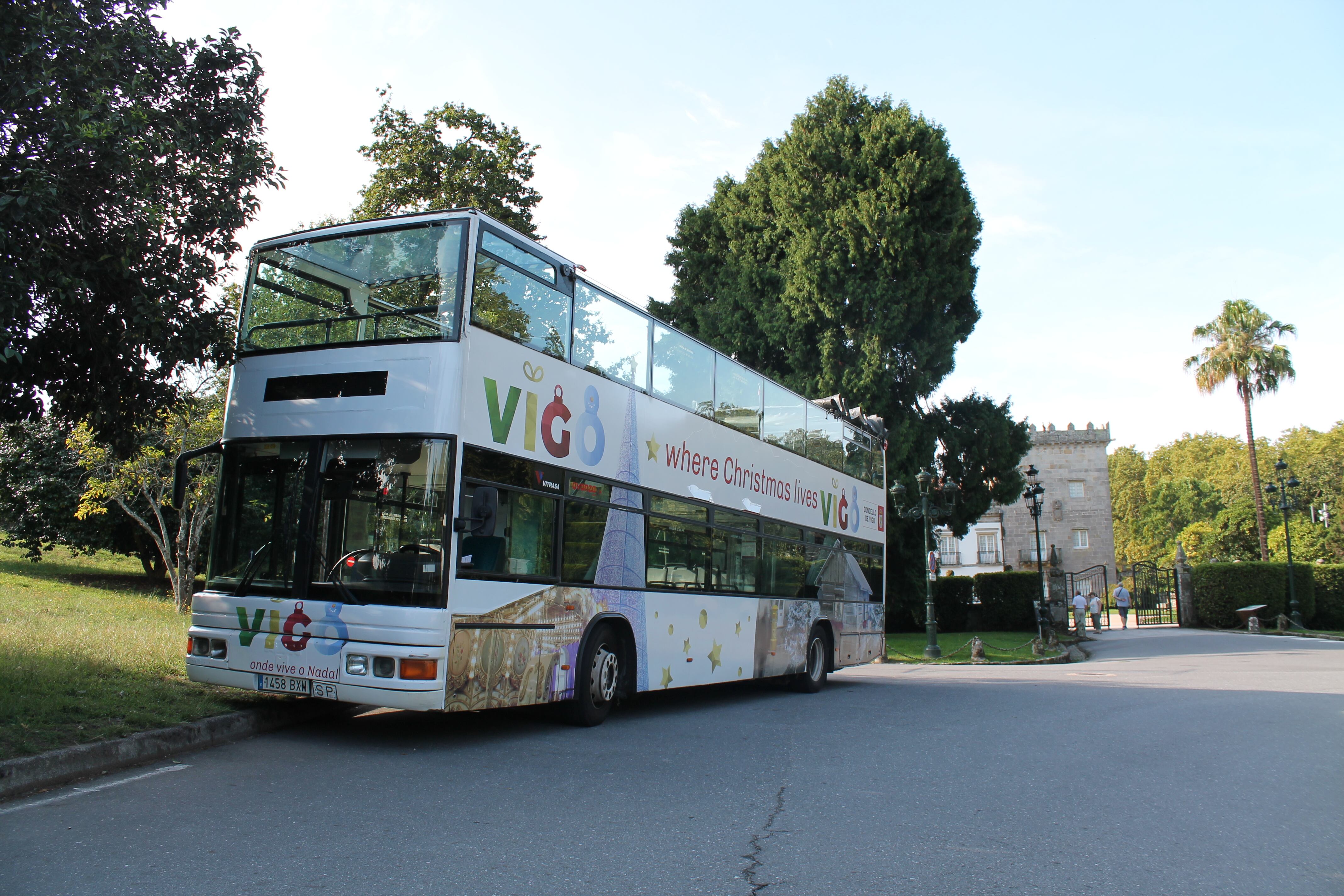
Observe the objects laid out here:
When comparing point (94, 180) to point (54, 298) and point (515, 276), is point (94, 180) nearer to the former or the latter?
point (54, 298)

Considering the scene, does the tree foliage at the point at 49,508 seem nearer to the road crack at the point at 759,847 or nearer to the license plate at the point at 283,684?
the license plate at the point at 283,684

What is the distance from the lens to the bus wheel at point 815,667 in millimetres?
13367

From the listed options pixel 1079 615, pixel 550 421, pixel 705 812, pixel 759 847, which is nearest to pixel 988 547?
pixel 1079 615

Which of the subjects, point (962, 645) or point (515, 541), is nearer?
point (515, 541)

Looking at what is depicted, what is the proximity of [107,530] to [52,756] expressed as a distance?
2606 centimetres

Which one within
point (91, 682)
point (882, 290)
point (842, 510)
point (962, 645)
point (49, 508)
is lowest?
point (962, 645)

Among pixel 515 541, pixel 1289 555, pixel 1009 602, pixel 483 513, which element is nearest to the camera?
pixel 483 513

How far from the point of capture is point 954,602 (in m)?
36.5

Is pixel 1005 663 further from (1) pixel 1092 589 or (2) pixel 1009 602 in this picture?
(1) pixel 1092 589

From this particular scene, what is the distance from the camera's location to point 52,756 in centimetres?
553

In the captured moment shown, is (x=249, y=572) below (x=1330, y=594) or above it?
below

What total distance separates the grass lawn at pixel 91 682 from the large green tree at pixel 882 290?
19209 millimetres

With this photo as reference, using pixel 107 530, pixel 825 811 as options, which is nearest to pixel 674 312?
pixel 107 530

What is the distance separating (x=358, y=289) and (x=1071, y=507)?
6747cm
